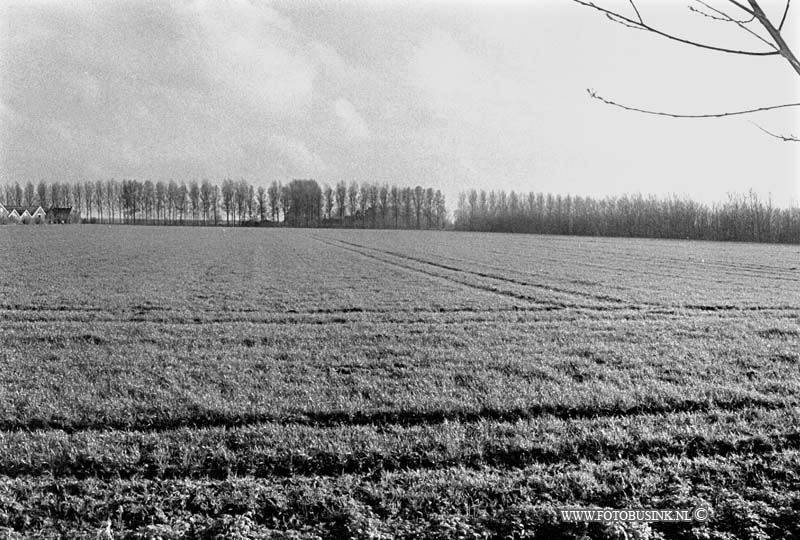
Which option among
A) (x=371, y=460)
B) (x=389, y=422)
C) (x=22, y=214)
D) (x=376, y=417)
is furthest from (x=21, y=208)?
(x=371, y=460)

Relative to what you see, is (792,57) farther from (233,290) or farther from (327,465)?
(233,290)

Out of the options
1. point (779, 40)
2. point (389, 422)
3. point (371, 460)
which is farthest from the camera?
point (389, 422)

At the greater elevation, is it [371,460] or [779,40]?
[779,40]

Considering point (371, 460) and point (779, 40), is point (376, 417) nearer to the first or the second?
point (371, 460)

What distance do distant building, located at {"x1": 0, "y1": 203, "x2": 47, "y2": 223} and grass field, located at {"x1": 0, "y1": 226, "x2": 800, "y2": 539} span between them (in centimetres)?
9364

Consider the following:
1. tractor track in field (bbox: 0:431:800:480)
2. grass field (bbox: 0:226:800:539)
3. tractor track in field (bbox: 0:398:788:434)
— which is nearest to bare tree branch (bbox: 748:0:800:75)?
grass field (bbox: 0:226:800:539)

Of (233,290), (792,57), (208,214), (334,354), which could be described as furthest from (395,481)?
(208,214)

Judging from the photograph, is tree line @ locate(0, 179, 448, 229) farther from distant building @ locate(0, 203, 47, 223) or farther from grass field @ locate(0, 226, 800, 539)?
grass field @ locate(0, 226, 800, 539)

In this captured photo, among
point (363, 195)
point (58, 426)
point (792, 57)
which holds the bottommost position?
point (58, 426)

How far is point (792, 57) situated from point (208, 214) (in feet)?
469

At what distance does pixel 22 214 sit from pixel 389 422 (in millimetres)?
116422

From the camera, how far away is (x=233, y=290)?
755 inches

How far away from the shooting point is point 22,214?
9450 centimetres

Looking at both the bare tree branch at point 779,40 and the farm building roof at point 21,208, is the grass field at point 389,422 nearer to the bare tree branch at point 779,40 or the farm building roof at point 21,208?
the bare tree branch at point 779,40
